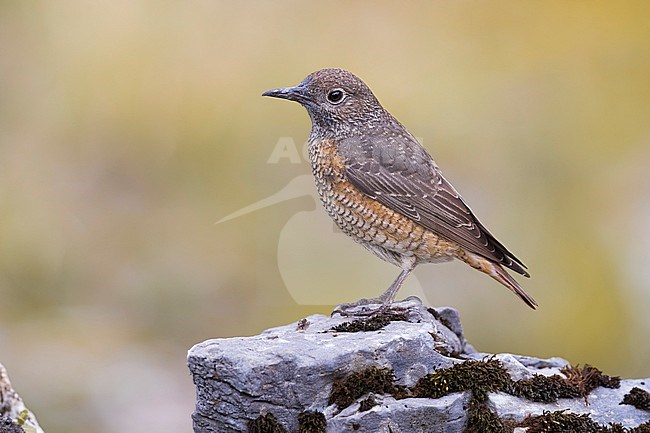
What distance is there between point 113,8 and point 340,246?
6.04 metres

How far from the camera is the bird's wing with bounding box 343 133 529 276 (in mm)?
7676

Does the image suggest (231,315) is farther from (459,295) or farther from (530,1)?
(530,1)

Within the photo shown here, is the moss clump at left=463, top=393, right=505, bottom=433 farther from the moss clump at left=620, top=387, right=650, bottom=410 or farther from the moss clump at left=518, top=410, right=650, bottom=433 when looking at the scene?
the moss clump at left=620, top=387, right=650, bottom=410

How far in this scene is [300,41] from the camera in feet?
50.4

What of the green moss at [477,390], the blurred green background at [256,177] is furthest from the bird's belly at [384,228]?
the blurred green background at [256,177]

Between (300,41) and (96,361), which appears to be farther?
(300,41)

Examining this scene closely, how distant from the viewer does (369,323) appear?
270 inches

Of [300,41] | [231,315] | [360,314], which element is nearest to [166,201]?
[231,315]

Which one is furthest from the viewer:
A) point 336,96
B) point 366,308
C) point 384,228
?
point 336,96

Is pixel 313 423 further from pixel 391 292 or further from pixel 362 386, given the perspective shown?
pixel 391 292

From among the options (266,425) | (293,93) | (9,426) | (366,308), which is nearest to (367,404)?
(266,425)

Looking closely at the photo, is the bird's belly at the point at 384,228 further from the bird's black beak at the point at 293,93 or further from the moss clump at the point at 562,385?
the moss clump at the point at 562,385

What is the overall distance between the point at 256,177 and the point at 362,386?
7.88 m

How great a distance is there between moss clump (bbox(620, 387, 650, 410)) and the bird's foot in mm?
1803
